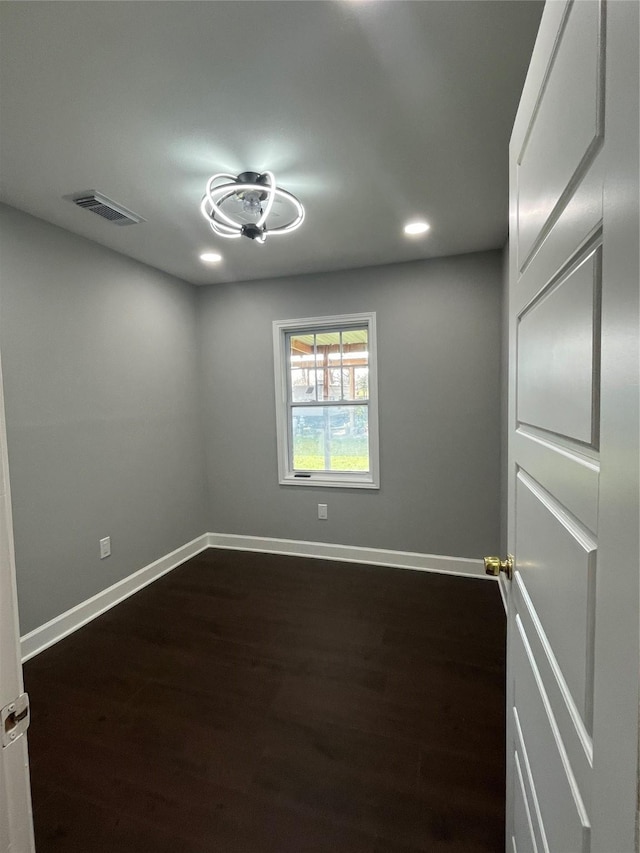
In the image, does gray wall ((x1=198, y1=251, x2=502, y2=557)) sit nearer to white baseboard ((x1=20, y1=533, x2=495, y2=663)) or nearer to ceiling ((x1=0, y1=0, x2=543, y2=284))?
white baseboard ((x1=20, y1=533, x2=495, y2=663))

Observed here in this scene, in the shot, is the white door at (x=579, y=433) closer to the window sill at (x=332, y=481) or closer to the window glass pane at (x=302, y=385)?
the window sill at (x=332, y=481)

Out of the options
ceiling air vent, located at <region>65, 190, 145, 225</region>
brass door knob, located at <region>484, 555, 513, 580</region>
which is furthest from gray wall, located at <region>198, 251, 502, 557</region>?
brass door knob, located at <region>484, 555, 513, 580</region>

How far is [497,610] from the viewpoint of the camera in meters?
2.60

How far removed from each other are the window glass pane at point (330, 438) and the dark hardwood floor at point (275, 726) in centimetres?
120

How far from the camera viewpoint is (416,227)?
253cm

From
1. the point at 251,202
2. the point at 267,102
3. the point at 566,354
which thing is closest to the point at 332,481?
the point at 251,202

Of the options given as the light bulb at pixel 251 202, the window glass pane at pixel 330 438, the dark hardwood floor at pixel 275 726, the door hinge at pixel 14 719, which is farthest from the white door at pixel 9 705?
the window glass pane at pixel 330 438

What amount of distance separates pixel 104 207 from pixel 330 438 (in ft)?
7.80

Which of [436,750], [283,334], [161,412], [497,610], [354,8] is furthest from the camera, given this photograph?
[283,334]

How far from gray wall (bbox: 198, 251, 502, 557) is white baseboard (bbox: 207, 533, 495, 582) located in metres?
0.07

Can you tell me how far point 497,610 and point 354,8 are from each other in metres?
3.10

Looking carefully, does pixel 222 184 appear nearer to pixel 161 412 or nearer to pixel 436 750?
pixel 161 412

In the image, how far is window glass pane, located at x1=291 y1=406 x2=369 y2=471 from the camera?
3.47 m

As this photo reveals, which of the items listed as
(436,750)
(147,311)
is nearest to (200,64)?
(147,311)
